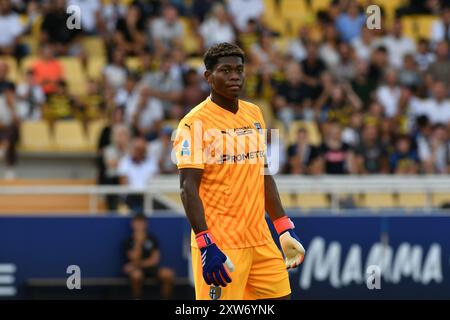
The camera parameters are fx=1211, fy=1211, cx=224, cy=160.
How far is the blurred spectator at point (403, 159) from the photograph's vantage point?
1642 centimetres

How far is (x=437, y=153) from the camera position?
16.7 m

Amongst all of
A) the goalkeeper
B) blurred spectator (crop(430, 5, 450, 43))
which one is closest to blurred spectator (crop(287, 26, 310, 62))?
blurred spectator (crop(430, 5, 450, 43))

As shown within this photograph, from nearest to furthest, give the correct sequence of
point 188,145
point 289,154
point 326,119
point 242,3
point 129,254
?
point 188,145, point 129,254, point 289,154, point 326,119, point 242,3

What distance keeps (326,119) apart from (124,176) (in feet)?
10.7

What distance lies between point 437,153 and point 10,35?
6406mm

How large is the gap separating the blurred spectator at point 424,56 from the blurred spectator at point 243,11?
254 cm

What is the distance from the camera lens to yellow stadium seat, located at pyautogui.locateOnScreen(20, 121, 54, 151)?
653 inches

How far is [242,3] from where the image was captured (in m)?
19.1

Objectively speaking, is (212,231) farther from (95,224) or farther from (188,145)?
(95,224)

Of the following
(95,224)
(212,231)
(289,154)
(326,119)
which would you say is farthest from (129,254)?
(212,231)

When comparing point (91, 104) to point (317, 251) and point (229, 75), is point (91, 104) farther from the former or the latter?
point (229, 75)

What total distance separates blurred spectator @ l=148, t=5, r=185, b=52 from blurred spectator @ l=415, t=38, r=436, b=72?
3.66 meters

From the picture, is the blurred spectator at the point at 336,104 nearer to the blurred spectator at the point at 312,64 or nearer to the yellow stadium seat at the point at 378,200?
the blurred spectator at the point at 312,64

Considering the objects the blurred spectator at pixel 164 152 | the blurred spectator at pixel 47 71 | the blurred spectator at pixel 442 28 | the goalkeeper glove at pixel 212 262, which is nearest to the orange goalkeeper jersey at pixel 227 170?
the goalkeeper glove at pixel 212 262
